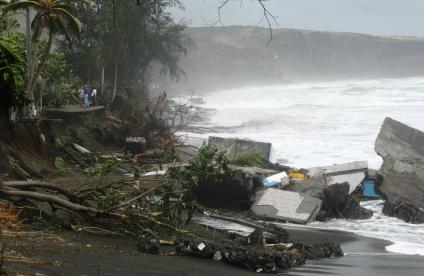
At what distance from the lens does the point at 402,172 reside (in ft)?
62.1

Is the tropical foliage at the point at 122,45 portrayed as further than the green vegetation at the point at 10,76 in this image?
Yes

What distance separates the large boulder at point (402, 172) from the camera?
1514 centimetres

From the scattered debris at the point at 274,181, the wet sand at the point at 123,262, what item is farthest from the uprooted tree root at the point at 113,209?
the scattered debris at the point at 274,181

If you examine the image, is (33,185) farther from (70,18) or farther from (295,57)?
(295,57)

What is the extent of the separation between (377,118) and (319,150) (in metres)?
14.9

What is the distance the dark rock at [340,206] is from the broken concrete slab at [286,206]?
47 centimetres

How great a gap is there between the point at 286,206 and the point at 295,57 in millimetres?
101052

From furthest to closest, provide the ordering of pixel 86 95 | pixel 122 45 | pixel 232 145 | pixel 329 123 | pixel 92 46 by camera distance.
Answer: pixel 329 123 < pixel 122 45 < pixel 92 46 < pixel 86 95 < pixel 232 145

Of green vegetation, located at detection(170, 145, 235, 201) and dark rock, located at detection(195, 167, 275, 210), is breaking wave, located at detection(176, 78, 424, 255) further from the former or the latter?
green vegetation, located at detection(170, 145, 235, 201)

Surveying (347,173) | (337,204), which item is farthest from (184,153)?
(337,204)

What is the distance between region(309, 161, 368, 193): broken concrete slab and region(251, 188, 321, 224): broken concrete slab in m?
3.40

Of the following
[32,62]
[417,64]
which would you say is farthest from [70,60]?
[417,64]

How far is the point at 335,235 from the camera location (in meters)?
12.4

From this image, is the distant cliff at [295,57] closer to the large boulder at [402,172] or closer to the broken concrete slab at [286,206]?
the large boulder at [402,172]
